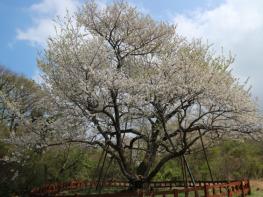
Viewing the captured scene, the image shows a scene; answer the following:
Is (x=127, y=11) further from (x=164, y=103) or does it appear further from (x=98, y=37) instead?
(x=164, y=103)

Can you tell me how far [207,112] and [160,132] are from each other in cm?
368

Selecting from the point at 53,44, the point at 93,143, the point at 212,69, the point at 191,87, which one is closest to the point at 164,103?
the point at 191,87

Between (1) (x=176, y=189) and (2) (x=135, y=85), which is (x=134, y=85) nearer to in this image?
(2) (x=135, y=85)

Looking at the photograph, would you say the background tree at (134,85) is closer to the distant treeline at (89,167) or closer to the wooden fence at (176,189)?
the wooden fence at (176,189)

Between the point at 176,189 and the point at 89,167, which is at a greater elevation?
the point at 89,167

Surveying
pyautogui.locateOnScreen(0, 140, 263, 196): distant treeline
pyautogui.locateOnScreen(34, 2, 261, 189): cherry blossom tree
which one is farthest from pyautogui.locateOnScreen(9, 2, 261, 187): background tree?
pyautogui.locateOnScreen(0, 140, 263, 196): distant treeline

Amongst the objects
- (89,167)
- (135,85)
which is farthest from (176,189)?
(89,167)

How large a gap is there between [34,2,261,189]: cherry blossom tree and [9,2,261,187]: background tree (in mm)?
53

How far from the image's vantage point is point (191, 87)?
21.1 metres

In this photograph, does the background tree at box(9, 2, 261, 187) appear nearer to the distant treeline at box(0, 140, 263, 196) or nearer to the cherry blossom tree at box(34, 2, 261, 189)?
the cherry blossom tree at box(34, 2, 261, 189)

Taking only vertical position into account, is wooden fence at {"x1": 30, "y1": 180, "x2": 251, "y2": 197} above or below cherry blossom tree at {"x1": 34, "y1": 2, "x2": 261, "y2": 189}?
below

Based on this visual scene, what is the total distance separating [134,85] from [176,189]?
5.94 metres

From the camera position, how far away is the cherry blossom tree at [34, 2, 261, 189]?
21562 mm

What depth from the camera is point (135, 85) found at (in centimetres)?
2150
